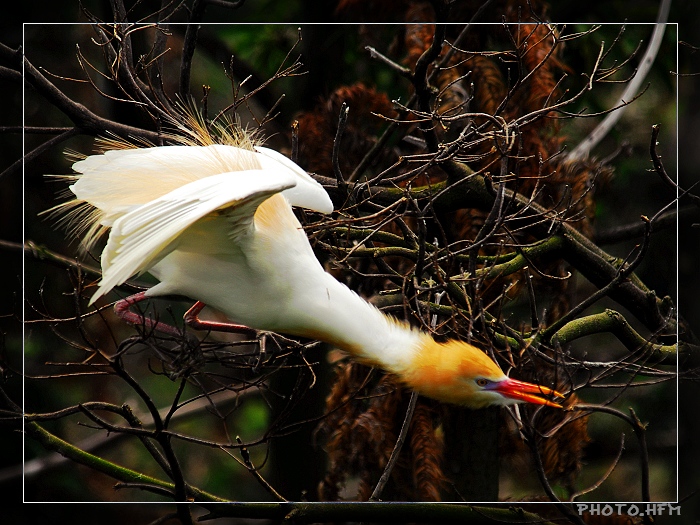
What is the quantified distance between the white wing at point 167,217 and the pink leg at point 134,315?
0.32 metres

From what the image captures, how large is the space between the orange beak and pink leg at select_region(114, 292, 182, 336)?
68 centimetres

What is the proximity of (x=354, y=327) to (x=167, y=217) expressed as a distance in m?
0.47

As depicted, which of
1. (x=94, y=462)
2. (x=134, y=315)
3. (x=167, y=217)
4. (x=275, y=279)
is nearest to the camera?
(x=167, y=217)

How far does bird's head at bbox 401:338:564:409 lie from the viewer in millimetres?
1515

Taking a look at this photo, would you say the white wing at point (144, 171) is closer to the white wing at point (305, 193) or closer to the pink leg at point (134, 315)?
the white wing at point (305, 193)

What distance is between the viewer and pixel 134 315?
5.30ft

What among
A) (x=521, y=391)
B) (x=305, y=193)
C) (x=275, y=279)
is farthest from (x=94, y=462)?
(x=521, y=391)

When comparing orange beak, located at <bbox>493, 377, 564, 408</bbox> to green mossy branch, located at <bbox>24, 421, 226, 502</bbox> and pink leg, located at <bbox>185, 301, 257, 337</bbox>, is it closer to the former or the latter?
pink leg, located at <bbox>185, 301, 257, 337</bbox>

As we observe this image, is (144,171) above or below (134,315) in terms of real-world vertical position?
above

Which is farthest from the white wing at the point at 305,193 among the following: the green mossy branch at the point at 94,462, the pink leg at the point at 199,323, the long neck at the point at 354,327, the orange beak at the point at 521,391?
the green mossy branch at the point at 94,462

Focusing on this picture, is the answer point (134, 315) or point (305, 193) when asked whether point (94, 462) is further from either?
point (305, 193)

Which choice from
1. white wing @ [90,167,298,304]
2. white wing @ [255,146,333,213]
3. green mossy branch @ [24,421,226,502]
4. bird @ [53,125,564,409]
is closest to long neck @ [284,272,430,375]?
bird @ [53,125,564,409]

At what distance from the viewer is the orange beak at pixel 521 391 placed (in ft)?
4.94

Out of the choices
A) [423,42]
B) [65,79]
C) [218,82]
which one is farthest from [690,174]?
[65,79]
